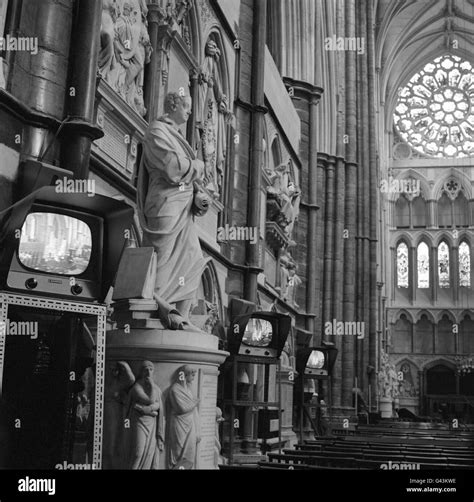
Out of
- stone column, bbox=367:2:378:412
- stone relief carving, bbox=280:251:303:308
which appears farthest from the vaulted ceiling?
stone relief carving, bbox=280:251:303:308

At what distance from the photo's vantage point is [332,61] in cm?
2366

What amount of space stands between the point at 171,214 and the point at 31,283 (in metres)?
1.44

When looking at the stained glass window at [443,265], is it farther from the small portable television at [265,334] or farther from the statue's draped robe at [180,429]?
the statue's draped robe at [180,429]

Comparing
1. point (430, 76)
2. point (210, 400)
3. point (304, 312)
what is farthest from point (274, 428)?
point (430, 76)

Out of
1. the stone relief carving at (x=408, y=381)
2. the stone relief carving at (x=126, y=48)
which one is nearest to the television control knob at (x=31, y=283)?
the stone relief carving at (x=126, y=48)

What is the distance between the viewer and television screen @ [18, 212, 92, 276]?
428 cm

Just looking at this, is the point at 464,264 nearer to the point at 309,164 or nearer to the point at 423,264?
the point at 423,264

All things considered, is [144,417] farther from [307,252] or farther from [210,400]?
[307,252]

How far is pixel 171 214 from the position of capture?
539 cm

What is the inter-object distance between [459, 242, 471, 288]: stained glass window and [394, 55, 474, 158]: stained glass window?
20.1 ft

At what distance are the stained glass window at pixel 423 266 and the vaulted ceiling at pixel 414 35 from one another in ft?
30.8

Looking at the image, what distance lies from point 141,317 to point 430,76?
1811 inches

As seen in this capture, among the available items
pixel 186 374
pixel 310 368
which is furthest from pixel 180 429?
pixel 310 368

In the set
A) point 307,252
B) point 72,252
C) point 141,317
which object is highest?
point 307,252
